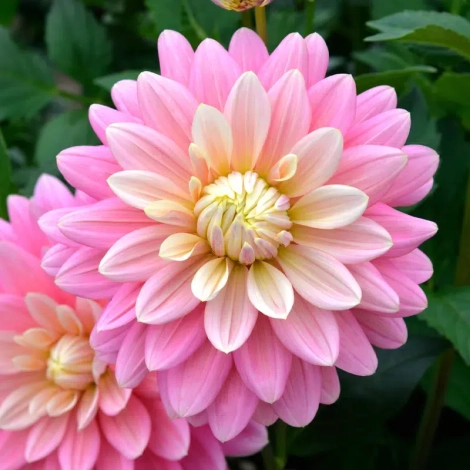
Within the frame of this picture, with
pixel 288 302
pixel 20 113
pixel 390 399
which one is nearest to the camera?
pixel 288 302

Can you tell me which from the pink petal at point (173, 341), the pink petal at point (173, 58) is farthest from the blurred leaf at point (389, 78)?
the pink petal at point (173, 341)

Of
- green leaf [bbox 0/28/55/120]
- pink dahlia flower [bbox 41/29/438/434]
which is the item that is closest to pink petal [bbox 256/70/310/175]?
pink dahlia flower [bbox 41/29/438/434]

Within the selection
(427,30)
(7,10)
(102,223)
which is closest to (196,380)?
(102,223)

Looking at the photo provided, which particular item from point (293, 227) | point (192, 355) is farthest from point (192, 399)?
point (293, 227)

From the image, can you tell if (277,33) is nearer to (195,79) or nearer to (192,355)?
(195,79)

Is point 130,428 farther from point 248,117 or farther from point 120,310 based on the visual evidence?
point 248,117

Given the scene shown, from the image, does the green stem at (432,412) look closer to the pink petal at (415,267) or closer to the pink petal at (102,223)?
the pink petal at (415,267)
